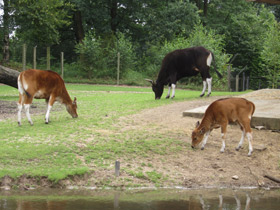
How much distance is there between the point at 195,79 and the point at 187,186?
2167cm

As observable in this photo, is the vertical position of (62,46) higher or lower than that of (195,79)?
higher

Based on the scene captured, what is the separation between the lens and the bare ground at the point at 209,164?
23.7 ft

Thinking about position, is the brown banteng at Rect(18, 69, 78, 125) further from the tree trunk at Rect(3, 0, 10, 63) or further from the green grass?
the tree trunk at Rect(3, 0, 10, 63)

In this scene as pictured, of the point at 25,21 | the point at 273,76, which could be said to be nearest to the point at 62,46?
the point at 25,21

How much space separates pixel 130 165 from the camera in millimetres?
7691

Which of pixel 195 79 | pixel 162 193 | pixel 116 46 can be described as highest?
pixel 116 46

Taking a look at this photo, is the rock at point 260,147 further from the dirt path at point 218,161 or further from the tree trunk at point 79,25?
the tree trunk at point 79,25

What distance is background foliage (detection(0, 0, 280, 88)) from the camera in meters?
29.9

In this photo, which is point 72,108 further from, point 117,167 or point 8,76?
point 8,76

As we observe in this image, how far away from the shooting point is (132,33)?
38.7m

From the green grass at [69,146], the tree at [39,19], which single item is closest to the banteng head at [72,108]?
the green grass at [69,146]

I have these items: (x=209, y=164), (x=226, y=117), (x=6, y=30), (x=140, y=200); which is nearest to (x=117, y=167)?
(x=140, y=200)

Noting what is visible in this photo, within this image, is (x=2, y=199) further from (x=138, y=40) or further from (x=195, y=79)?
(x=138, y=40)

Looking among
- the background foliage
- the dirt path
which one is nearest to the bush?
the background foliage
